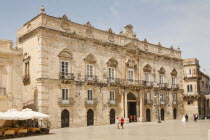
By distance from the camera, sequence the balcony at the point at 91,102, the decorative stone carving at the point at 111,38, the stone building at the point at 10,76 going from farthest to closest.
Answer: the decorative stone carving at the point at 111,38 → the balcony at the point at 91,102 → the stone building at the point at 10,76

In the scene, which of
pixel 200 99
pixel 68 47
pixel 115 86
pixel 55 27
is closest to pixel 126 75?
pixel 115 86

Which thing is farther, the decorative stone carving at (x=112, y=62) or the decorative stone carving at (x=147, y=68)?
the decorative stone carving at (x=147, y=68)

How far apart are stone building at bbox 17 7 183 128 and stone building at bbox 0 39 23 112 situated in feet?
11.3

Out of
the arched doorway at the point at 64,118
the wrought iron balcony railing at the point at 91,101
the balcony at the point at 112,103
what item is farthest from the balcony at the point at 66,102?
the balcony at the point at 112,103

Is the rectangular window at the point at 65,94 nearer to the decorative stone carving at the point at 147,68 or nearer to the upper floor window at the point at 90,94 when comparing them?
the upper floor window at the point at 90,94

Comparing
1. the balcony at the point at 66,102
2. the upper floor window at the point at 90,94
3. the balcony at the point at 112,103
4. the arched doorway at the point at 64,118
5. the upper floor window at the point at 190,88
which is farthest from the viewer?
the upper floor window at the point at 190,88

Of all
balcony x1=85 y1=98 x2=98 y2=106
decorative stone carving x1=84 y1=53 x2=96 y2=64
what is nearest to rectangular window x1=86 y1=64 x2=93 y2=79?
decorative stone carving x1=84 y1=53 x2=96 y2=64

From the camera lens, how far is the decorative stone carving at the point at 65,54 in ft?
96.8

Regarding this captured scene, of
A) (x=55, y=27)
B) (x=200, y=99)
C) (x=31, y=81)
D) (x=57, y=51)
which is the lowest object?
(x=200, y=99)

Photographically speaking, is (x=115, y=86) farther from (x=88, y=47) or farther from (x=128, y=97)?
(x=88, y=47)

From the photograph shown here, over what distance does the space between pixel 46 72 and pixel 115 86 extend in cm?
1039

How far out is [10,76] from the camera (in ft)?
76.9

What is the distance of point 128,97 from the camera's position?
37.4 meters

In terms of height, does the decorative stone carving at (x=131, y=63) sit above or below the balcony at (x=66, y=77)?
above
